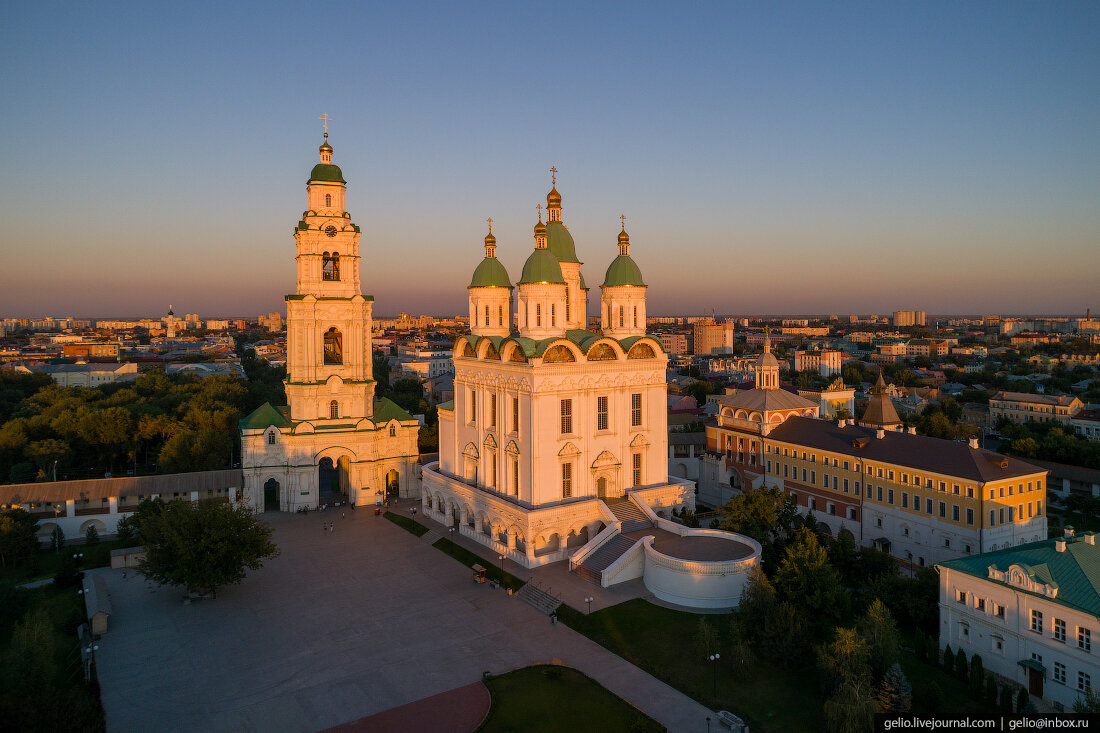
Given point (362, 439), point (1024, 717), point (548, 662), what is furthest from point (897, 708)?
point (362, 439)

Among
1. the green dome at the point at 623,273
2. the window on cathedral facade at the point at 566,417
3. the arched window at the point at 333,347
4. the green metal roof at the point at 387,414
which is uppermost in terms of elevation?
the green dome at the point at 623,273

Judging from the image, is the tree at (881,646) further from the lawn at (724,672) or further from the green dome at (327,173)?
the green dome at (327,173)

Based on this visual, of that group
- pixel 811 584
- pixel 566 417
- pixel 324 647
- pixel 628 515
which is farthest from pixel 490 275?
pixel 811 584

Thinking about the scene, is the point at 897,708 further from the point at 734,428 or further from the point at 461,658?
the point at 734,428

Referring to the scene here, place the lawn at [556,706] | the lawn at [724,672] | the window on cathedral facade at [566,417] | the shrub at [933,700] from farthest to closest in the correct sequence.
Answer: the window on cathedral facade at [566,417] < the lawn at [724,672] < the lawn at [556,706] < the shrub at [933,700]

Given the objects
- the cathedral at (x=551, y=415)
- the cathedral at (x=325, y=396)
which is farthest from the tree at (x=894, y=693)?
the cathedral at (x=325, y=396)

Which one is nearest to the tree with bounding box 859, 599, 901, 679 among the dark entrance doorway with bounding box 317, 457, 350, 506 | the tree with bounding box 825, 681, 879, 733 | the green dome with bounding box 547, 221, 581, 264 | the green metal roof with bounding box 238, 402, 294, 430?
the tree with bounding box 825, 681, 879, 733

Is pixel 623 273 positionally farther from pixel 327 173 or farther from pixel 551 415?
pixel 327 173
